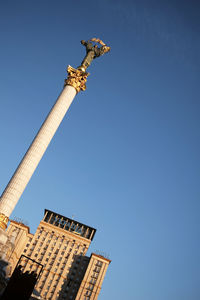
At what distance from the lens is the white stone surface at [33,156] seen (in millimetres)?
28312

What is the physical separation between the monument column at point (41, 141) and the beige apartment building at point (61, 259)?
6069cm

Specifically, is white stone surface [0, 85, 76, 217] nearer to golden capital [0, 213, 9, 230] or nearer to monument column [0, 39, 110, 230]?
monument column [0, 39, 110, 230]

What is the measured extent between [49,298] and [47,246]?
16.6 m

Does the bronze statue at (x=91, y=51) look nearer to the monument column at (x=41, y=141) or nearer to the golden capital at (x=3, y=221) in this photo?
the monument column at (x=41, y=141)

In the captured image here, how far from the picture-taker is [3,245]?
2550 centimetres

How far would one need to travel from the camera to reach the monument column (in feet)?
92.6

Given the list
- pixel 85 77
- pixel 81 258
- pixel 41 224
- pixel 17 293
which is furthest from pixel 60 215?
pixel 17 293

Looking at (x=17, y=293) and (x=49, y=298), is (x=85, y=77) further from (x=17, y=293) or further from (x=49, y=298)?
(x=49, y=298)

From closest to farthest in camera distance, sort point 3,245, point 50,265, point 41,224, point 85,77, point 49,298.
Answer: point 3,245 → point 85,77 → point 49,298 → point 50,265 → point 41,224

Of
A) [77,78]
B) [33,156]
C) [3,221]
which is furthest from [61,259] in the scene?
[77,78]

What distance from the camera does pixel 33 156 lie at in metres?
31.0

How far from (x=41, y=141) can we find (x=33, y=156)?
214 cm

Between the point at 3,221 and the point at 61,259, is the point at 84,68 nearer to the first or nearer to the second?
the point at 3,221

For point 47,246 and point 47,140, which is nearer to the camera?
point 47,140
